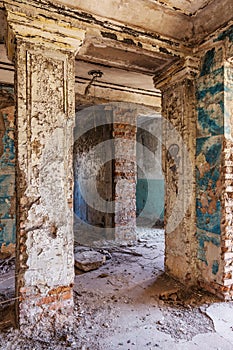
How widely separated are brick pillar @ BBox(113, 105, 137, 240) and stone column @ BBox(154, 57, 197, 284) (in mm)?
1793

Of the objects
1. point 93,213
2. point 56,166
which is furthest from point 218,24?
point 93,213

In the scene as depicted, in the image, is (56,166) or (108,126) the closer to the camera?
(56,166)

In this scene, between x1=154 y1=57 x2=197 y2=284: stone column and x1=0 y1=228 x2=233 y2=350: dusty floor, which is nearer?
x1=0 y1=228 x2=233 y2=350: dusty floor

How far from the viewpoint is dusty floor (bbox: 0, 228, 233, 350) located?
6.55 feet

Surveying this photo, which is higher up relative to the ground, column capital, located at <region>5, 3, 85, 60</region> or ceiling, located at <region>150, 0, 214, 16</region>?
ceiling, located at <region>150, 0, 214, 16</region>

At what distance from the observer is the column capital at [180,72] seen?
9.36 feet

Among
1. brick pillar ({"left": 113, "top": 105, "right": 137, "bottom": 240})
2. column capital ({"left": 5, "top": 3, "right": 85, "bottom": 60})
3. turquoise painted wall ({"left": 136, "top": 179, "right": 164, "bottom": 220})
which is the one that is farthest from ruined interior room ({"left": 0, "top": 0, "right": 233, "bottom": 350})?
turquoise painted wall ({"left": 136, "top": 179, "right": 164, "bottom": 220})

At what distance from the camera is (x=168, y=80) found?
124 inches

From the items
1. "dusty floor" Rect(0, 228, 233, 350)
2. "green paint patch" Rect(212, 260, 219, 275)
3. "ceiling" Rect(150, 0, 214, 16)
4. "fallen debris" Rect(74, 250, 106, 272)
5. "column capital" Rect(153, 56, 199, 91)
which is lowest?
"dusty floor" Rect(0, 228, 233, 350)

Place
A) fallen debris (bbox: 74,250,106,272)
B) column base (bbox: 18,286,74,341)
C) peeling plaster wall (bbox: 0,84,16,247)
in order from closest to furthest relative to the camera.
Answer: column base (bbox: 18,286,74,341)
fallen debris (bbox: 74,250,106,272)
peeling plaster wall (bbox: 0,84,16,247)

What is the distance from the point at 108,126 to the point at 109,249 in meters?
2.36

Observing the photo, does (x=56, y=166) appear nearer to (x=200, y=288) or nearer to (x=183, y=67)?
(x=183, y=67)

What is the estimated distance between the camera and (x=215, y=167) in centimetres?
268

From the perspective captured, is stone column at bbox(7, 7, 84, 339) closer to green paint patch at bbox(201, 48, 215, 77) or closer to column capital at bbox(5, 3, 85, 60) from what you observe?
column capital at bbox(5, 3, 85, 60)
